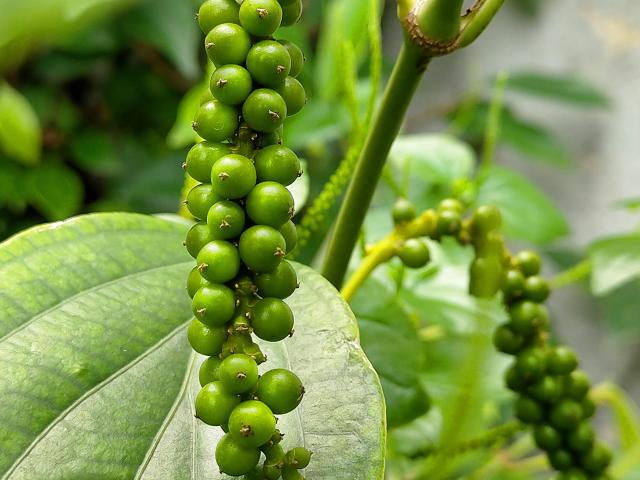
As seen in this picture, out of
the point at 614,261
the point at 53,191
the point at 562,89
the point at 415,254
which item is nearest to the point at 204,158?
the point at 415,254

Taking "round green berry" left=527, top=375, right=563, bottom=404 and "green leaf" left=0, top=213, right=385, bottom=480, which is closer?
"green leaf" left=0, top=213, right=385, bottom=480

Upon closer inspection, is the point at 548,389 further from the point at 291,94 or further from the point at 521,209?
the point at 521,209

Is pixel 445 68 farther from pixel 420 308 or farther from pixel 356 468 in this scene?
pixel 356 468

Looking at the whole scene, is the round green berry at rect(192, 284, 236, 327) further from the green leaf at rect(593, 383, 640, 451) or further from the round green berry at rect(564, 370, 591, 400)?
the green leaf at rect(593, 383, 640, 451)

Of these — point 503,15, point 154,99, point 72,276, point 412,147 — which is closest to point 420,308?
point 412,147

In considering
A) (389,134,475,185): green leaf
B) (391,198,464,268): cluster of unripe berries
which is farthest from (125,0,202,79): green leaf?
(391,198,464,268): cluster of unripe berries

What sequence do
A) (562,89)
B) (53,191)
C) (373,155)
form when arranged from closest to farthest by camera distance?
(373,155) < (53,191) < (562,89)
